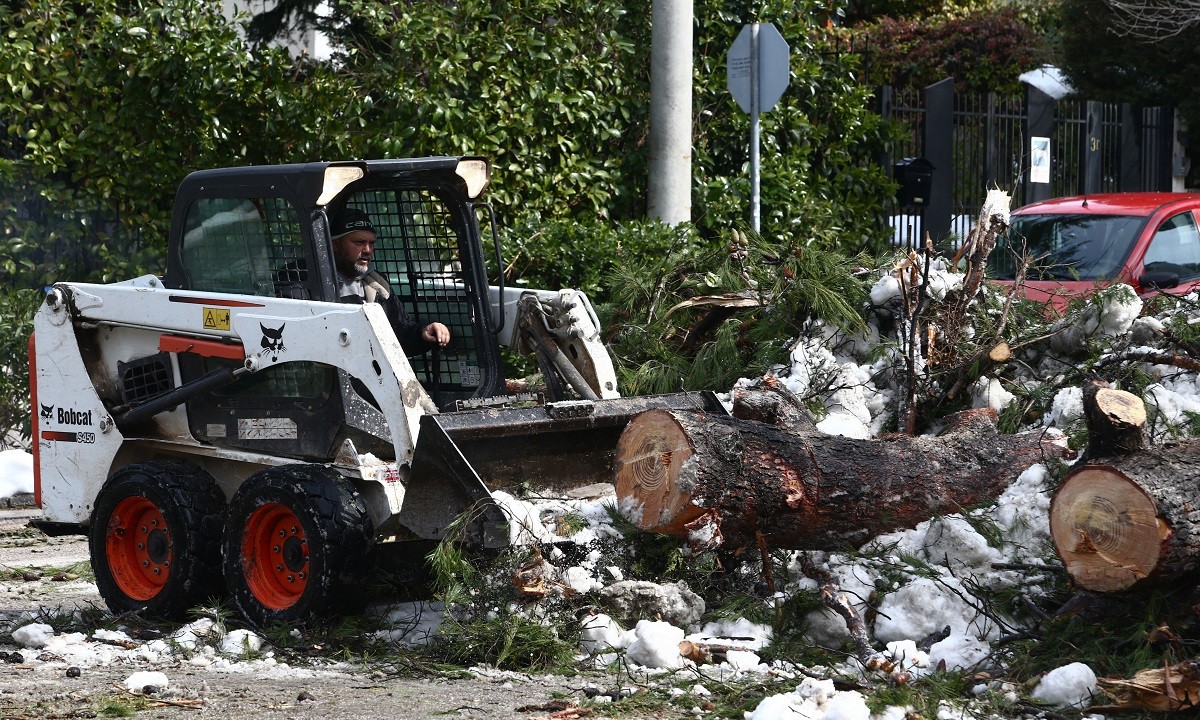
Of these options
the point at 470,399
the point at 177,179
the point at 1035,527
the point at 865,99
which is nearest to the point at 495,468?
the point at 470,399

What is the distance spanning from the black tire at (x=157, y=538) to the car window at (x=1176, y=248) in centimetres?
667

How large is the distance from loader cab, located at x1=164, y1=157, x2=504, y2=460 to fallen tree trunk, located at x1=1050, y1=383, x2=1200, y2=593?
270 centimetres

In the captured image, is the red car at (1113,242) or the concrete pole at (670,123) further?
the concrete pole at (670,123)

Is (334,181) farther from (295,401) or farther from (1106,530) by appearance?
(1106,530)

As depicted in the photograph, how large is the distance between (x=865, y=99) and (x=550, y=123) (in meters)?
3.53

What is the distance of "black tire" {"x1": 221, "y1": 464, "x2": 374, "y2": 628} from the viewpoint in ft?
18.2

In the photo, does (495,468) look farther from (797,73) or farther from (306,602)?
(797,73)

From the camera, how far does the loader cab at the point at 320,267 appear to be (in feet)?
19.8

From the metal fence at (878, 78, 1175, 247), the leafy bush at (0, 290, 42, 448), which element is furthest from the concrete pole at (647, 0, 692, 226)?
the leafy bush at (0, 290, 42, 448)

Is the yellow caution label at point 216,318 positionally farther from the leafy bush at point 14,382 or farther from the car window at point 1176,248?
the car window at point 1176,248

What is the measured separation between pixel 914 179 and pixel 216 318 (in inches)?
359

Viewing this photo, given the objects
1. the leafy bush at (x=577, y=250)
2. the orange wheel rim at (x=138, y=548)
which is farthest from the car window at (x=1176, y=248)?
the orange wheel rim at (x=138, y=548)

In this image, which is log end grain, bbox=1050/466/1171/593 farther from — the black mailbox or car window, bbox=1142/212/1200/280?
the black mailbox

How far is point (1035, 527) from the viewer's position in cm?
559
